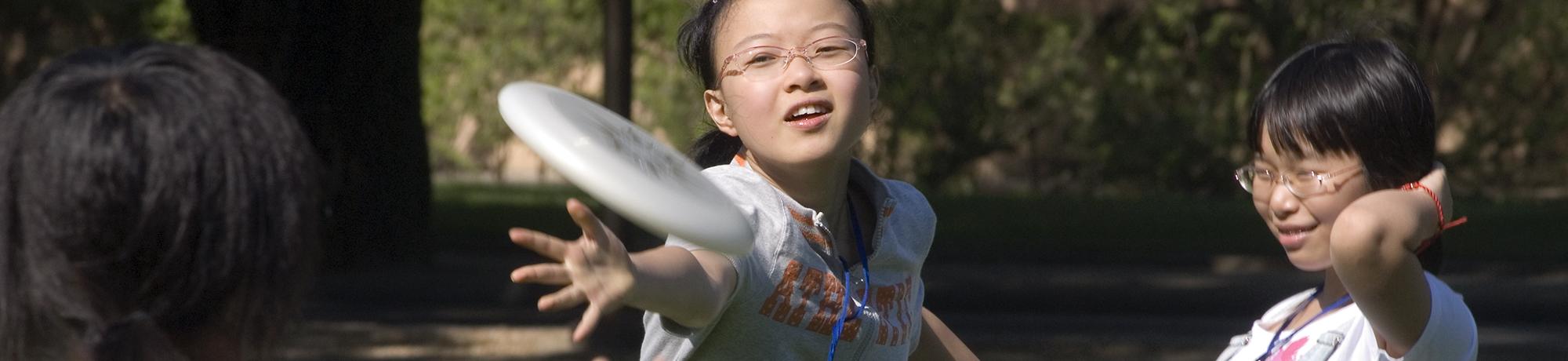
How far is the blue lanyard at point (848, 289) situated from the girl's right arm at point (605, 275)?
32 centimetres

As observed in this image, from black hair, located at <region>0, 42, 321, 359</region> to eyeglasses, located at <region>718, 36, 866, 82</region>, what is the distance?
0.90 m

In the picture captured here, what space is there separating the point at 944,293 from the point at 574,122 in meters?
9.27

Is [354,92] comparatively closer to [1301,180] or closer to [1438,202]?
[1301,180]

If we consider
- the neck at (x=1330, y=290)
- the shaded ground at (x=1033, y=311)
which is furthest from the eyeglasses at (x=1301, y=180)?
the shaded ground at (x=1033, y=311)

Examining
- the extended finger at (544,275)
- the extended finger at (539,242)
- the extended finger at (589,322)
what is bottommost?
the extended finger at (589,322)

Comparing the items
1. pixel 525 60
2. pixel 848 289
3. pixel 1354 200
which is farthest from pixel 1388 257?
pixel 525 60

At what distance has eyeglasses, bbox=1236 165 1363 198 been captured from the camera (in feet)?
7.61

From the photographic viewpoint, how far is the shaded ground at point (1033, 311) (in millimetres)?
8844

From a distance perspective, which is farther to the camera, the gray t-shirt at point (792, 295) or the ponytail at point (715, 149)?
the ponytail at point (715, 149)

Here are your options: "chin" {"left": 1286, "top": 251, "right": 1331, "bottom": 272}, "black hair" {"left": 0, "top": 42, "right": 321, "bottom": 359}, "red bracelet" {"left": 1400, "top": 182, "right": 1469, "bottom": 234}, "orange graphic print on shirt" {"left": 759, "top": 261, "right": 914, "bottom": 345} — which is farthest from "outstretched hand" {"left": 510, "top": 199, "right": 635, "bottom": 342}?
"chin" {"left": 1286, "top": 251, "right": 1331, "bottom": 272}

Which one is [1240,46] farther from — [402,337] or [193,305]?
[193,305]

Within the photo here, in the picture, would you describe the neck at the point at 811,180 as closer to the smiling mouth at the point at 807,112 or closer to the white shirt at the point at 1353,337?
the smiling mouth at the point at 807,112

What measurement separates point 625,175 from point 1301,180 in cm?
112

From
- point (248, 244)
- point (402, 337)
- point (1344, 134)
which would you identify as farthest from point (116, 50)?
point (402, 337)
